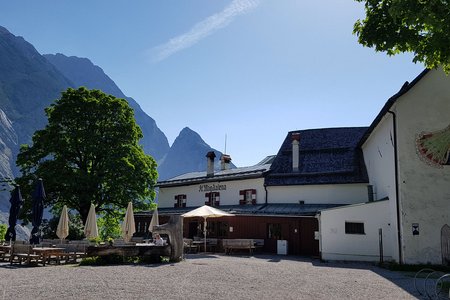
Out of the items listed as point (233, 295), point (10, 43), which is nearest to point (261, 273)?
point (233, 295)

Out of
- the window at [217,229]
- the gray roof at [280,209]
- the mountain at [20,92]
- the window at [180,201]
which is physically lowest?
the window at [217,229]

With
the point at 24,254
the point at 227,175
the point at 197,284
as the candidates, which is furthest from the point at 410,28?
the point at 227,175

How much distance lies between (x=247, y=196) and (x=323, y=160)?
5.77 meters

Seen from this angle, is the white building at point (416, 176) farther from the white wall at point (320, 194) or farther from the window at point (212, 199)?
the window at point (212, 199)

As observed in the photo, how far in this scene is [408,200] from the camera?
1619 cm

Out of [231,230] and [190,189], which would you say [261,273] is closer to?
[231,230]

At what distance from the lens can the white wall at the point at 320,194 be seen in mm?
24297

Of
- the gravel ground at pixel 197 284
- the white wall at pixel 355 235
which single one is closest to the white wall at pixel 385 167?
the white wall at pixel 355 235

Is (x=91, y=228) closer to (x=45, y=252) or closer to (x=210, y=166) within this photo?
(x=45, y=252)

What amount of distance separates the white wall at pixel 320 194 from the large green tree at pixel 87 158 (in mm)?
9547

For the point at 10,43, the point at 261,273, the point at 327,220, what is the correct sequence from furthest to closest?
the point at 10,43, the point at 327,220, the point at 261,273

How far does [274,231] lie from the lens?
2494cm

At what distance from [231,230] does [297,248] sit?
15.5 feet

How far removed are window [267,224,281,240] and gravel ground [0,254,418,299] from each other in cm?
1069
